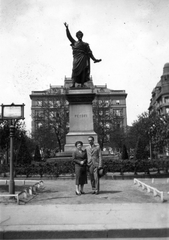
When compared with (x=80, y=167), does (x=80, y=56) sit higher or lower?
higher

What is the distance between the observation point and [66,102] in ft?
170

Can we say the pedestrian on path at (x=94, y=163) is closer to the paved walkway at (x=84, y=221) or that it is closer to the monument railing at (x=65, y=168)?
the paved walkway at (x=84, y=221)

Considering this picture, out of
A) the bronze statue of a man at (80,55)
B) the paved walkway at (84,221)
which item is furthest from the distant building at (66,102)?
the paved walkway at (84,221)

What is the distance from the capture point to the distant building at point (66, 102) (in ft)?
147

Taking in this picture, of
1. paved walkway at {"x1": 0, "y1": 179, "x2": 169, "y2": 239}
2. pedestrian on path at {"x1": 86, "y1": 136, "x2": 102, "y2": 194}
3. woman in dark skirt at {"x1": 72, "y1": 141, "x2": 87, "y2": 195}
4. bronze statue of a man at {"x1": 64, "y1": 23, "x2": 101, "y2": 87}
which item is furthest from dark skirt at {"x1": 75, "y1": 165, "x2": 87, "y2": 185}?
bronze statue of a man at {"x1": 64, "y1": 23, "x2": 101, "y2": 87}

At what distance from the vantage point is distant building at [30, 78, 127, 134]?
44.9 meters

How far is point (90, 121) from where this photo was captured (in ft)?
61.5

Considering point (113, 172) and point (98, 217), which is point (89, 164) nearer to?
point (98, 217)

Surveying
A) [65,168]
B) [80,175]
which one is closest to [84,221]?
[80,175]

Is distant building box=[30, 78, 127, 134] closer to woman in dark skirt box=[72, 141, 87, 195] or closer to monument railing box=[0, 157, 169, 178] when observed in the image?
monument railing box=[0, 157, 169, 178]

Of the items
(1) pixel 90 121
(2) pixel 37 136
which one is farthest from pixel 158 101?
(1) pixel 90 121

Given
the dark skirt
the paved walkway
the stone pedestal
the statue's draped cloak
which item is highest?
the statue's draped cloak

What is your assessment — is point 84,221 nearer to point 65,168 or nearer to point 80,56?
point 65,168

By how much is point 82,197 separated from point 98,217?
3.00 metres
